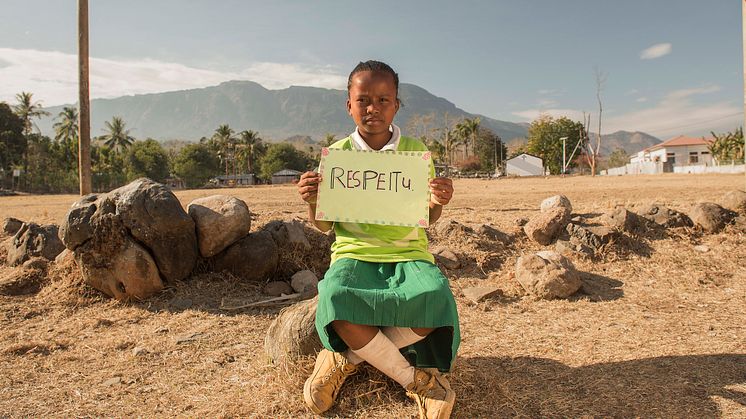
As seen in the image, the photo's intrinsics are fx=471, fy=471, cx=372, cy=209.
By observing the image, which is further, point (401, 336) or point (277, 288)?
point (277, 288)

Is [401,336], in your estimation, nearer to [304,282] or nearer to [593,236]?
[304,282]

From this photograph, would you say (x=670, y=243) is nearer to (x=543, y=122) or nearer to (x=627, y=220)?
(x=627, y=220)

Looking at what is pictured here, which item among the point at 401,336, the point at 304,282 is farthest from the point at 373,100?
the point at 304,282

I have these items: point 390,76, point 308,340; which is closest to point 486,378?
point 308,340

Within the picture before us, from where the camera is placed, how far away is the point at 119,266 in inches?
196

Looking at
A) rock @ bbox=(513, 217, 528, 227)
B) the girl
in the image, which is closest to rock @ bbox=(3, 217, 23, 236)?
the girl

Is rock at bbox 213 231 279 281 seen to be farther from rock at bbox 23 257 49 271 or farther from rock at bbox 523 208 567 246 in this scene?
rock at bbox 523 208 567 246

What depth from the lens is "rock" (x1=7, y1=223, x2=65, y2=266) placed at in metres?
5.89

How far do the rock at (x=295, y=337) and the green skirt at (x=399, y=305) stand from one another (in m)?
0.58

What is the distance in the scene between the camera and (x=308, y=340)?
2.94 meters

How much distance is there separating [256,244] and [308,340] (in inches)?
115

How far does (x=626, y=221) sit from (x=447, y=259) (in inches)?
106

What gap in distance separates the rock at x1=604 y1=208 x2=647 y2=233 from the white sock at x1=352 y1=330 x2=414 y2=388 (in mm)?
5270

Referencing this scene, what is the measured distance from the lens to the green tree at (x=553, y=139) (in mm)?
67756
